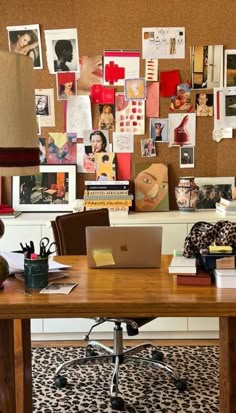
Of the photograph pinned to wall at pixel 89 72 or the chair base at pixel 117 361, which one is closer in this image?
the chair base at pixel 117 361

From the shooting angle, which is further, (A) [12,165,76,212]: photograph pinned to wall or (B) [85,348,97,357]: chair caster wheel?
(A) [12,165,76,212]: photograph pinned to wall

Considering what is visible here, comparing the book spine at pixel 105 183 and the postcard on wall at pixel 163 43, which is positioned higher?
the postcard on wall at pixel 163 43

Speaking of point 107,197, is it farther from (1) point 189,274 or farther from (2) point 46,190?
(1) point 189,274

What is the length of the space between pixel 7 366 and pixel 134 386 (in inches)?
44.3

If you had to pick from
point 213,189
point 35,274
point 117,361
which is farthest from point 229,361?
point 213,189

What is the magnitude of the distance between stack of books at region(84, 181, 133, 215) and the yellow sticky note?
1.41 meters

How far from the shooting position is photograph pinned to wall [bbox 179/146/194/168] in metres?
3.96

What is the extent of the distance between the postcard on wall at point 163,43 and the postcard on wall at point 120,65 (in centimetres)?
8

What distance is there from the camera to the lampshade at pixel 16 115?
1.97m

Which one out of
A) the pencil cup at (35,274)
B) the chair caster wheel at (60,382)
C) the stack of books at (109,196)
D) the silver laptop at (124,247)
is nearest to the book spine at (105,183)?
the stack of books at (109,196)

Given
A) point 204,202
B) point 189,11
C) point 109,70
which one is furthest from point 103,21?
point 204,202

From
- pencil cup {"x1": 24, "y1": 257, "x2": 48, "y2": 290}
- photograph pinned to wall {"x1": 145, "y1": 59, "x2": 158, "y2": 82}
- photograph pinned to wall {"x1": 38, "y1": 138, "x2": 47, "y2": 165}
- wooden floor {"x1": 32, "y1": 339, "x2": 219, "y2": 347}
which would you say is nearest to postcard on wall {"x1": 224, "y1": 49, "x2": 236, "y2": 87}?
photograph pinned to wall {"x1": 145, "y1": 59, "x2": 158, "y2": 82}

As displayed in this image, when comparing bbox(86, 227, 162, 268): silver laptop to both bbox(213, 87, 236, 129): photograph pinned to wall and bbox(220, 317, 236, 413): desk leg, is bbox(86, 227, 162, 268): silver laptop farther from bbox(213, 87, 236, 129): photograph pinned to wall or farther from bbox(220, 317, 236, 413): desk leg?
bbox(213, 87, 236, 129): photograph pinned to wall

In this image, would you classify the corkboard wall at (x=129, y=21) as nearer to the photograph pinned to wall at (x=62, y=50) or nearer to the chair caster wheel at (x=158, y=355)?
the photograph pinned to wall at (x=62, y=50)
